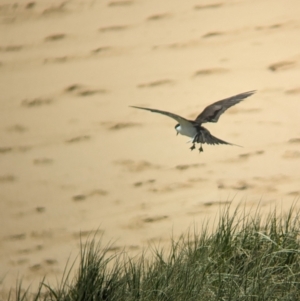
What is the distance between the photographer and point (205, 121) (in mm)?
3633

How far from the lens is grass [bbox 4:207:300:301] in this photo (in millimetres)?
3025

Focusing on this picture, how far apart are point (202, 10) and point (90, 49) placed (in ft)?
1.90

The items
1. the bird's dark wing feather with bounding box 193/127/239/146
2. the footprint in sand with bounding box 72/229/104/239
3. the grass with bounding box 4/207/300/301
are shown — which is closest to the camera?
the grass with bounding box 4/207/300/301

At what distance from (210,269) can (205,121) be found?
75 cm

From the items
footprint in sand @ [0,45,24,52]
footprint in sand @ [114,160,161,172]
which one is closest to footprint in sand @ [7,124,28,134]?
footprint in sand @ [0,45,24,52]

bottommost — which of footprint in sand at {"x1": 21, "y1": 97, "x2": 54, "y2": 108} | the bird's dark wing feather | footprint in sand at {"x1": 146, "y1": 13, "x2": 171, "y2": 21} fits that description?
the bird's dark wing feather

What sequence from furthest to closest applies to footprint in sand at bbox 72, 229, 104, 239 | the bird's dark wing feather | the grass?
footprint in sand at bbox 72, 229, 104, 239, the bird's dark wing feather, the grass

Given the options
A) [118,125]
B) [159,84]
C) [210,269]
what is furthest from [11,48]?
[210,269]

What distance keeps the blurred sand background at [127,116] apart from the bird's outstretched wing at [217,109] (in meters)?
0.05

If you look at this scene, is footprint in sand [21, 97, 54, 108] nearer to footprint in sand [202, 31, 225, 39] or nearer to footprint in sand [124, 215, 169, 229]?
footprint in sand [124, 215, 169, 229]

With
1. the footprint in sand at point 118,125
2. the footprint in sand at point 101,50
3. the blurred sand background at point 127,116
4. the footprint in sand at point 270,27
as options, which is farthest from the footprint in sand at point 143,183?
the footprint in sand at point 270,27

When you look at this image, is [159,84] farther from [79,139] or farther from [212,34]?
[79,139]

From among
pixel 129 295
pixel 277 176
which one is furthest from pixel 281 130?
pixel 129 295

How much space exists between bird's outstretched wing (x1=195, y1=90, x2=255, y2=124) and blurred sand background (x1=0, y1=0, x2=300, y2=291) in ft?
0.15
